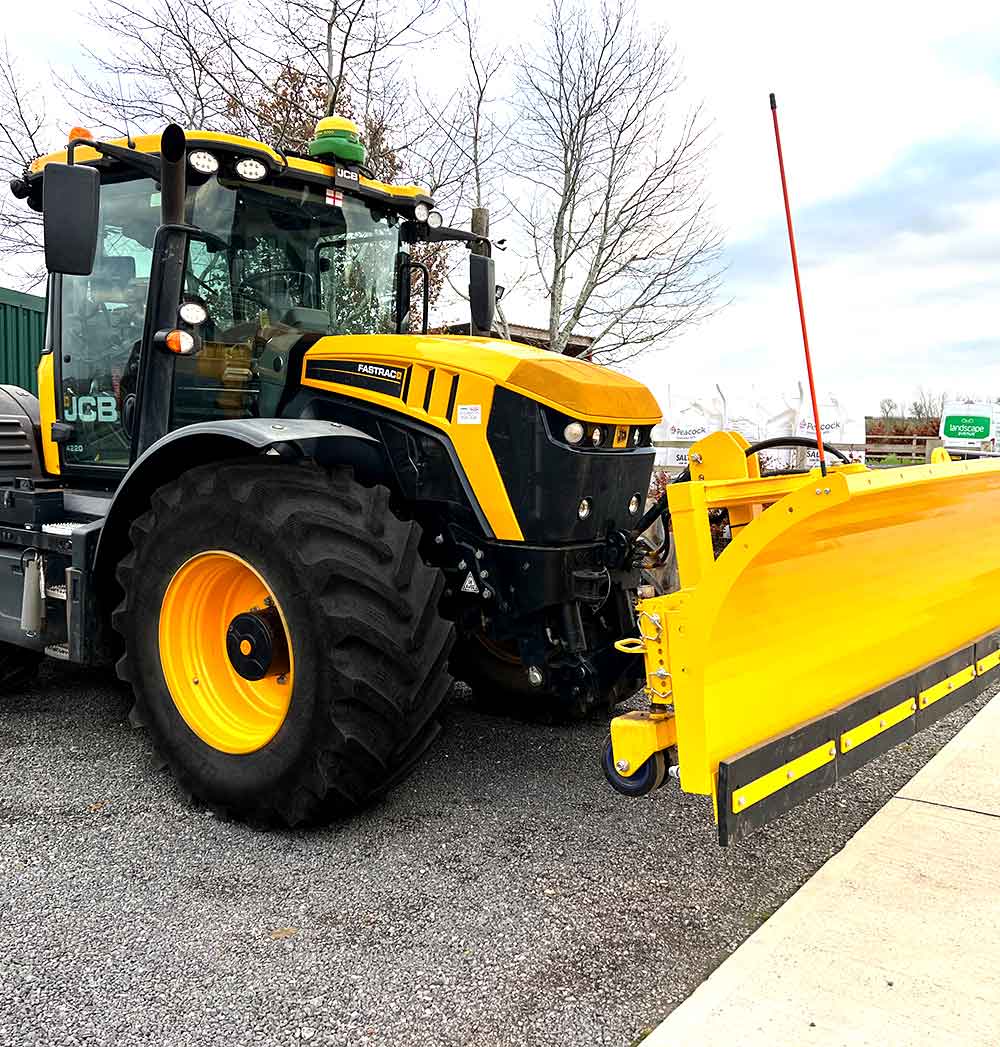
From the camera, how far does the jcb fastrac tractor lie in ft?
10.9

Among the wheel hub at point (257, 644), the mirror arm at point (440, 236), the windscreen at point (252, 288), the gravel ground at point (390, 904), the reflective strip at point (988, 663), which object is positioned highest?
the mirror arm at point (440, 236)

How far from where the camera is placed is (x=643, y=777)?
283 centimetres

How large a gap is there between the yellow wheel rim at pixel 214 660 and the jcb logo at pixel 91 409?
1.27 metres

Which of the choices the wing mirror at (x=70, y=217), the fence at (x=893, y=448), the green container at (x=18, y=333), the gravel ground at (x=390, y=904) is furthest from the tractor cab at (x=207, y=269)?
the green container at (x=18, y=333)

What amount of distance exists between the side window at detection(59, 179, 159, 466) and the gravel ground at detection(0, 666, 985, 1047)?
1507 mm

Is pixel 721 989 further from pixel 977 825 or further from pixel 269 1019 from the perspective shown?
pixel 977 825

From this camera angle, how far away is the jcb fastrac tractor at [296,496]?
10.9 feet

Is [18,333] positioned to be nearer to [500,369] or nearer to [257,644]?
[257,644]

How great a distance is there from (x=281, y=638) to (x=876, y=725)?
2085 millimetres

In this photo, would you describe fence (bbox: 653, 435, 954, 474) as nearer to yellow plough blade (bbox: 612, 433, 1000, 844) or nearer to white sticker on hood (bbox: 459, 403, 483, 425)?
yellow plough blade (bbox: 612, 433, 1000, 844)

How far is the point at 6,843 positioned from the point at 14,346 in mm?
10418

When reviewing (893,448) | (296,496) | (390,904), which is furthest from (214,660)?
(893,448)

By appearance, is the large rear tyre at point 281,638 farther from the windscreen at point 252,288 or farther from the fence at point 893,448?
the fence at point 893,448

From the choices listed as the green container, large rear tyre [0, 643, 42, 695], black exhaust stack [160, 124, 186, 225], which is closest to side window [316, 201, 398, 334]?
black exhaust stack [160, 124, 186, 225]
